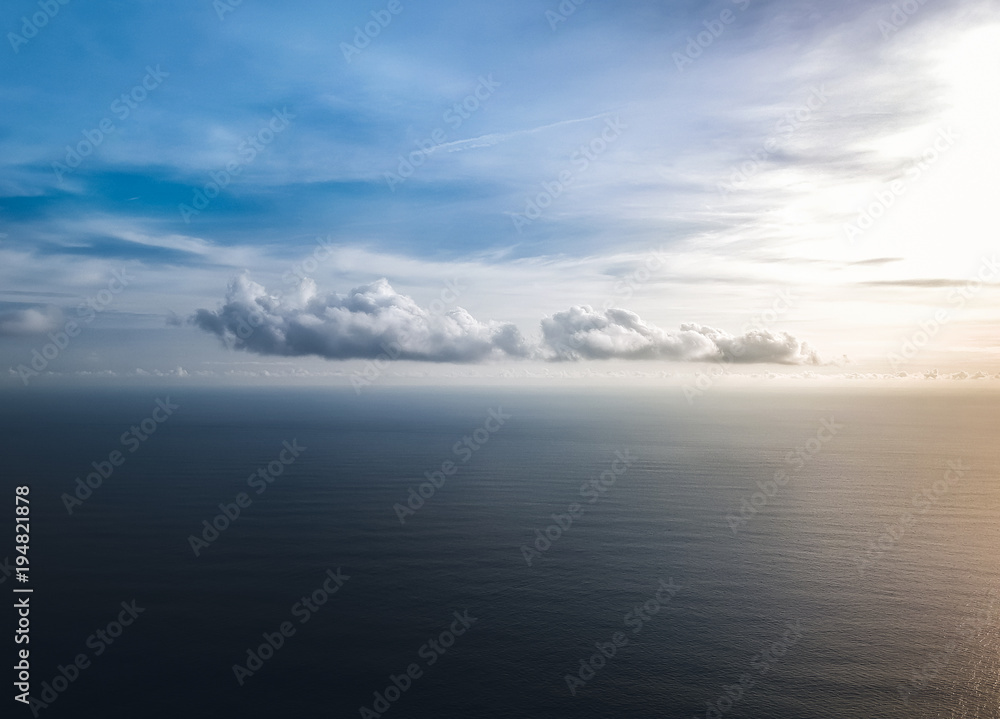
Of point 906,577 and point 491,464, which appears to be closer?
point 906,577

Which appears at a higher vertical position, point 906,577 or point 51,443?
point 906,577

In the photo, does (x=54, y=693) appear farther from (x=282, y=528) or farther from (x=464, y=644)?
(x=282, y=528)

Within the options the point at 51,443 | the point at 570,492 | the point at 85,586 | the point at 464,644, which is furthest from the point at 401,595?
the point at 51,443

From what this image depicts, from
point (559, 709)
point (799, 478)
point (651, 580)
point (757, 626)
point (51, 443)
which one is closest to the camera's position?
point (559, 709)

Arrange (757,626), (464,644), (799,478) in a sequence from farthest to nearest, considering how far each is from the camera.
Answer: (799,478), (757,626), (464,644)

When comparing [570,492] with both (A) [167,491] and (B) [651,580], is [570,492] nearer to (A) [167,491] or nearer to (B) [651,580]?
(B) [651,580]

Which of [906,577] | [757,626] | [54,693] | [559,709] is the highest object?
[906,577]
